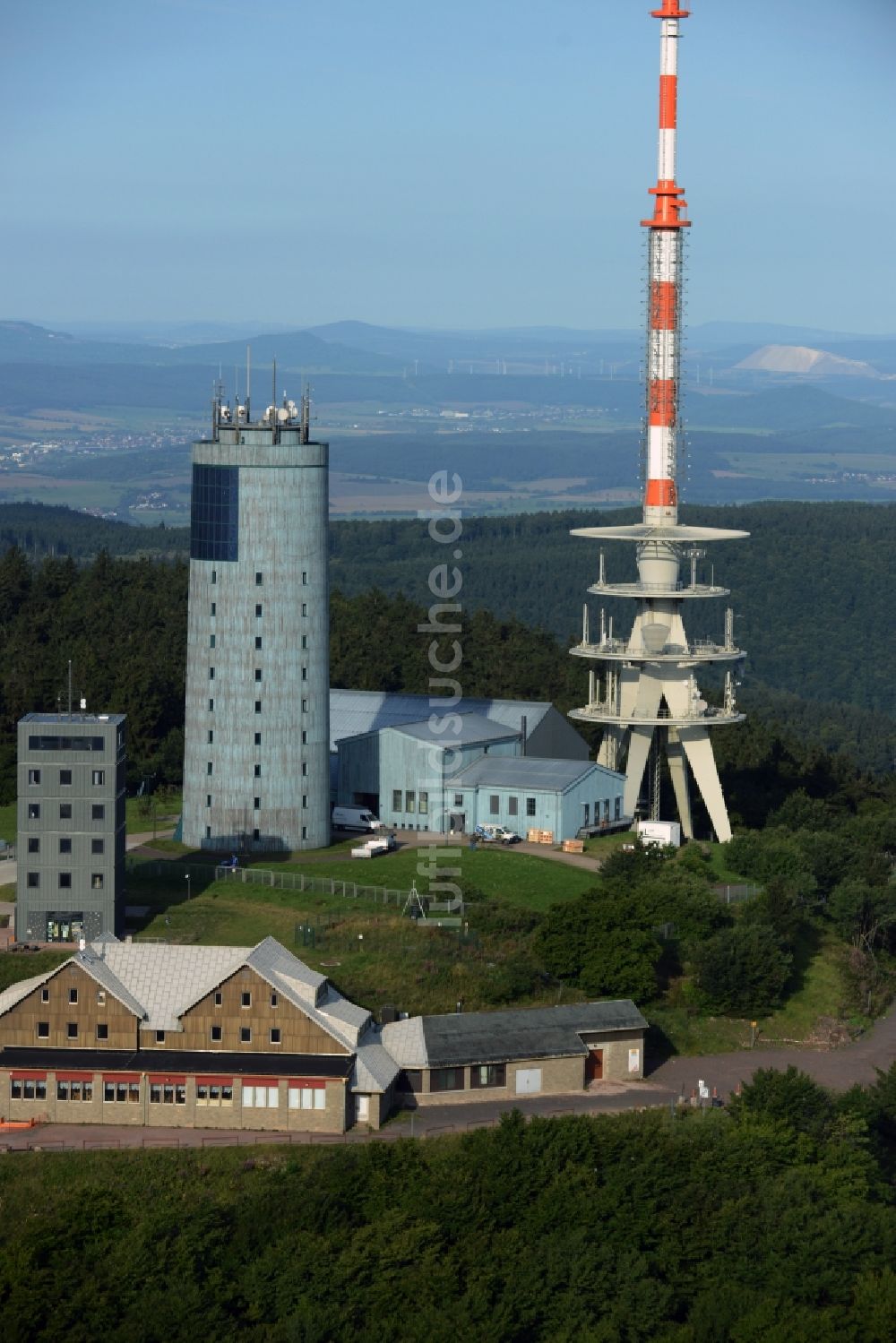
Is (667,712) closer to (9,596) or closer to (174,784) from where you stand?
(174,784)

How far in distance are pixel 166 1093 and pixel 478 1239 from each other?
32.8 ft

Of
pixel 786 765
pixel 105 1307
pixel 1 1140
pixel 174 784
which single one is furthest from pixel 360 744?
pixel 105 1307

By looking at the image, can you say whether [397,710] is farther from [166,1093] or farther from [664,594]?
[166,1093]

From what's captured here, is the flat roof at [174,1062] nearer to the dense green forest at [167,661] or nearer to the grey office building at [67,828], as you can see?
the grey office building at [67,828]

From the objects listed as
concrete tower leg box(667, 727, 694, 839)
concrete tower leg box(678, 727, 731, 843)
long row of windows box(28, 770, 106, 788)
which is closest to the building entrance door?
long row of windows box(28, 770, 106, 788)

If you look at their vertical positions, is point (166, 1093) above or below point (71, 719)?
below

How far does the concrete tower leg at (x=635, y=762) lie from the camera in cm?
9300

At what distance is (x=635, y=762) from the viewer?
307ft

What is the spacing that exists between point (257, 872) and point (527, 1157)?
2265 cm

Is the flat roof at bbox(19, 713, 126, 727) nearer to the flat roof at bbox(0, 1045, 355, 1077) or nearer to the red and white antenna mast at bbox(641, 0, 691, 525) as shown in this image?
the flat roof at bbox(0, 1045, 355, 1077)

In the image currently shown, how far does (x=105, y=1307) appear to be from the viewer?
55781mm

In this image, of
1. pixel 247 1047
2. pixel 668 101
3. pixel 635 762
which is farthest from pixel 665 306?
pixel 247 1047

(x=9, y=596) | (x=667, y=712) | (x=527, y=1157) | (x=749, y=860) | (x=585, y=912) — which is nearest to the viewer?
(x=527, y=1157)

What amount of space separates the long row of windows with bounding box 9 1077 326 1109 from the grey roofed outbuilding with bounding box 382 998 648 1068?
3.31m
